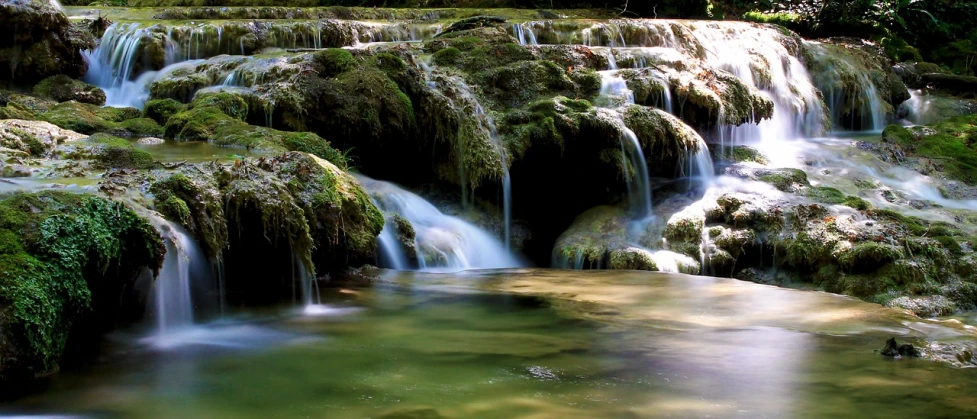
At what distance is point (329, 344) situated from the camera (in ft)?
17.3

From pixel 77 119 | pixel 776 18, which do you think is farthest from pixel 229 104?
pixel 776 18

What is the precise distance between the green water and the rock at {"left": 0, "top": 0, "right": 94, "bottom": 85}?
315 inches

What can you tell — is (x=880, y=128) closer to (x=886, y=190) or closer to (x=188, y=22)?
(x=886, y=190)

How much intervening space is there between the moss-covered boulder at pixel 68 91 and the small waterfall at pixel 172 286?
7125 mm

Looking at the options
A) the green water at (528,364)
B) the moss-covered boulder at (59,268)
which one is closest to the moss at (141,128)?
the green water at (528,364)

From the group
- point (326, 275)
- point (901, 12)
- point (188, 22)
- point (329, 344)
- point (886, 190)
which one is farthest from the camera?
point (901, 12)

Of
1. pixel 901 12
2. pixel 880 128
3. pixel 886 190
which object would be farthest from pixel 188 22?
pixel 901 12

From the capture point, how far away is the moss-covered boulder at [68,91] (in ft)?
37.9

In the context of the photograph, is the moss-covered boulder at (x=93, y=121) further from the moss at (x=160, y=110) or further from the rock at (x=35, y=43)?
the rock at (x=35, y=43)

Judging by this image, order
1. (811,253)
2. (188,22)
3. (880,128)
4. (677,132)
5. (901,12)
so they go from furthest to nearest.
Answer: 1. (901,12)
2. (880,128)
3. (188,22)
4. (677,132)
5. (811,253)

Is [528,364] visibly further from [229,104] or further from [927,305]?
[229,104]

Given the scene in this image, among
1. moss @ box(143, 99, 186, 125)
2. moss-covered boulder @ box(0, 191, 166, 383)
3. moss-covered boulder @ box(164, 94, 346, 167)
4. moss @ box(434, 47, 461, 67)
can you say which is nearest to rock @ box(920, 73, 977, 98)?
moss @ box(434, 47, 461, 67)

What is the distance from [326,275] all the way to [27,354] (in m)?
3.18

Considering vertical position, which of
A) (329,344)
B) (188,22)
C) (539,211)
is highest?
(188,22)
